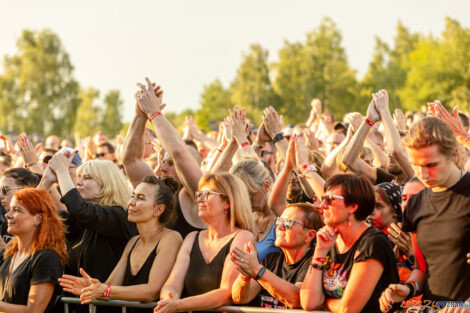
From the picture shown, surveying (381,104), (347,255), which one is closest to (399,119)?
(381,104)

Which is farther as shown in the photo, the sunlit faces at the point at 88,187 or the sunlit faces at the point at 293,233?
the sunlit faces at the point at 88,187

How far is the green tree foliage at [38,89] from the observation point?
201 ft

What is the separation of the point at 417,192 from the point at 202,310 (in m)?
1.77

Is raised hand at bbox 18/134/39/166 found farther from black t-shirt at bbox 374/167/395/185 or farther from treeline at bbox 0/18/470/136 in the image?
treeline at bbox 0/18/470/136

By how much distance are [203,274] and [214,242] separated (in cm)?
26

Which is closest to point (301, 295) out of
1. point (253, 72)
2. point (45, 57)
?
point (253, 72)

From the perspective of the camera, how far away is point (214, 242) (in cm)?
525

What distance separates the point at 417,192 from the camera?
4383 millimetres

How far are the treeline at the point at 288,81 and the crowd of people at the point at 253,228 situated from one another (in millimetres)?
47349

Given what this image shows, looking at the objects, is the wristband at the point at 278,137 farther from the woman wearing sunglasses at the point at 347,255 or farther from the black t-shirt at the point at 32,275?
the black t-shirt at the point at 32,275

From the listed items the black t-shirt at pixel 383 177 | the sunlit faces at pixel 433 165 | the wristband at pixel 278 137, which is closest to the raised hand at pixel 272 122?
the wristband at pixel 278 137

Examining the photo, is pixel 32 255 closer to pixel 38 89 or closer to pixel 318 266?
pixel 318 266

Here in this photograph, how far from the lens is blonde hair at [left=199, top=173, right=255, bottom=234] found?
17.2ft

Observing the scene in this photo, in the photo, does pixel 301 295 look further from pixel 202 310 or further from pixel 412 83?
pixel 412 83
